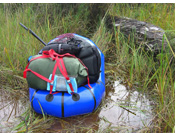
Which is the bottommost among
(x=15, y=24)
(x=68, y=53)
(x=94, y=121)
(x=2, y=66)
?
(x=94, y=121)

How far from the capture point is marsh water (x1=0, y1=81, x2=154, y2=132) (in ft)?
7.27

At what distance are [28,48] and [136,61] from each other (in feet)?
6.19

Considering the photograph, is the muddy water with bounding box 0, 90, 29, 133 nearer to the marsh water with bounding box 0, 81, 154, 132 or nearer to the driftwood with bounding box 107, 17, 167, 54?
the marsh water with bounding box 0, 81, 154, 132

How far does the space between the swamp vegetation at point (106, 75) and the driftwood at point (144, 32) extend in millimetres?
164

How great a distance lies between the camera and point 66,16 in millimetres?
4664

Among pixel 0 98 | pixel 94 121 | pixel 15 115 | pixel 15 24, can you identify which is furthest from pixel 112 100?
pixel 15 24

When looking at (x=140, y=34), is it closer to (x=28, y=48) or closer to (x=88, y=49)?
(x=88, y=49)

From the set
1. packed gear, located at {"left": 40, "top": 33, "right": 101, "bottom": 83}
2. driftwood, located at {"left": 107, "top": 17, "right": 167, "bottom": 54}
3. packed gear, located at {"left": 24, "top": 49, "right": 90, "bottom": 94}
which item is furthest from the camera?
driftwood, located at {"left": 107, "top": 17, "right": 167, "bottom": 54}

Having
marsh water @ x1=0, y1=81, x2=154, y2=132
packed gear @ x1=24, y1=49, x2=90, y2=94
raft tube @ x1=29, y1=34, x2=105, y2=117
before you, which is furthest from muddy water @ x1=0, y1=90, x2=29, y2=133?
packed gear @ x1=24, y1=49, x2=90, y2=94

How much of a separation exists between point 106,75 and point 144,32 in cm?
119

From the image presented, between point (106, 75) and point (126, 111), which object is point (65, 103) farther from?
point (106, 75)

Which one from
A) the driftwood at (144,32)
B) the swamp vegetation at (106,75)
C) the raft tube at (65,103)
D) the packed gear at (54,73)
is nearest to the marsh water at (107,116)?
the swamp vegetation at (106,75)

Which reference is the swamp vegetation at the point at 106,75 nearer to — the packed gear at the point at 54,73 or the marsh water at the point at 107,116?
the marsh water at the point at 107,116

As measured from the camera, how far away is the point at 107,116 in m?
2.44
